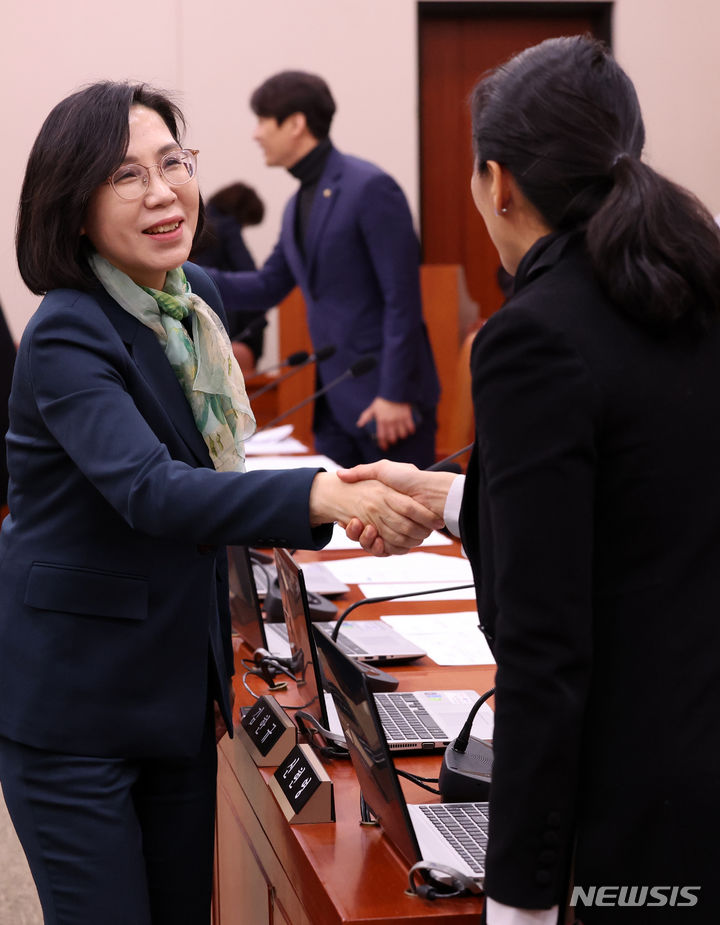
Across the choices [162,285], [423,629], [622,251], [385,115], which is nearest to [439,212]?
[385,115]

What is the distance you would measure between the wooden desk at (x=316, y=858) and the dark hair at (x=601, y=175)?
588 millimetres

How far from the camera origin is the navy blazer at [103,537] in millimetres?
1296

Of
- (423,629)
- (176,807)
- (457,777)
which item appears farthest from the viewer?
(423,629)

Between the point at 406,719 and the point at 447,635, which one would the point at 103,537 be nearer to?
the point at 406,719

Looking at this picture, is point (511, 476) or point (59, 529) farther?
point (59, 529)

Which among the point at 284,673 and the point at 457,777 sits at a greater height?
the point at 457,777

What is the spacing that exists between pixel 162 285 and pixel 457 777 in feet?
2.25

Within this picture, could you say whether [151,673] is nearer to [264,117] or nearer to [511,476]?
[511,476]

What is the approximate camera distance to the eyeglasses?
1.42 meters

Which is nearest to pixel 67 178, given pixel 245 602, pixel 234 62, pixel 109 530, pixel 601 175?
pixel 109 530

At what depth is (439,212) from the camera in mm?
7332

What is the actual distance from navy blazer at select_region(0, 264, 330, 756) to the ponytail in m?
0.50

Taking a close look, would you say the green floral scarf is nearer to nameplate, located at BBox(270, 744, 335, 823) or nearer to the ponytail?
nameplate, located at BBox(270, 744, 335, 823)

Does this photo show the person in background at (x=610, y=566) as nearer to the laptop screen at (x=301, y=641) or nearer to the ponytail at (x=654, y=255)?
the ponytail at (x=654, y=255)
